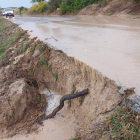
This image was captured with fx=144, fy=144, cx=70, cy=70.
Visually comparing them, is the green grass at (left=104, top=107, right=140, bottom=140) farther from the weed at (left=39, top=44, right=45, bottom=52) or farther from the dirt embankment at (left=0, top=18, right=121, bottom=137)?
the weed at (left=39, top=44, right=45, bottom=52)

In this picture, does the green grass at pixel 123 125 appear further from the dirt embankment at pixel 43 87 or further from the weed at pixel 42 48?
the weed at pixel 42 48

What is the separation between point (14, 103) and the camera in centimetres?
447

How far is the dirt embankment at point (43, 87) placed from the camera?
122 inches

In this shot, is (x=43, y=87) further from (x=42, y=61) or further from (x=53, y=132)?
(x=53, y=132)

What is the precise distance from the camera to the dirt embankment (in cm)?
309

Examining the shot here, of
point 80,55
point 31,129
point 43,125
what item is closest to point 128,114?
point 80,55

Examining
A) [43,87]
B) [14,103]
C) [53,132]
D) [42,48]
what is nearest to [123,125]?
[53,132]

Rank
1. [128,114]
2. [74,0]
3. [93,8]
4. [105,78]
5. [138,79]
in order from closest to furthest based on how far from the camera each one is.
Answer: [128,114] < [138,79] < [105,78] < [93,8] < [74,0]

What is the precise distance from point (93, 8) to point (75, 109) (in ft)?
55.5

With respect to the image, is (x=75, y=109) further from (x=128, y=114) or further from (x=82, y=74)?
(x=128, y=114)

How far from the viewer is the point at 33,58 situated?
5.62 meters

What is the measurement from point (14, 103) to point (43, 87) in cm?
128

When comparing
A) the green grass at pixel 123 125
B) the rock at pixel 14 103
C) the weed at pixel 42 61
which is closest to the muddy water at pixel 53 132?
the rock at pixel 14 103

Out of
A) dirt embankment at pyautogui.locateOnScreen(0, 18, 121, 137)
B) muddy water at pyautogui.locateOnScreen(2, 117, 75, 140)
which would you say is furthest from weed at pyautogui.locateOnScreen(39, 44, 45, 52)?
muddy water at pyautogui.locateOnScreen(2, 117, 75, 140)
